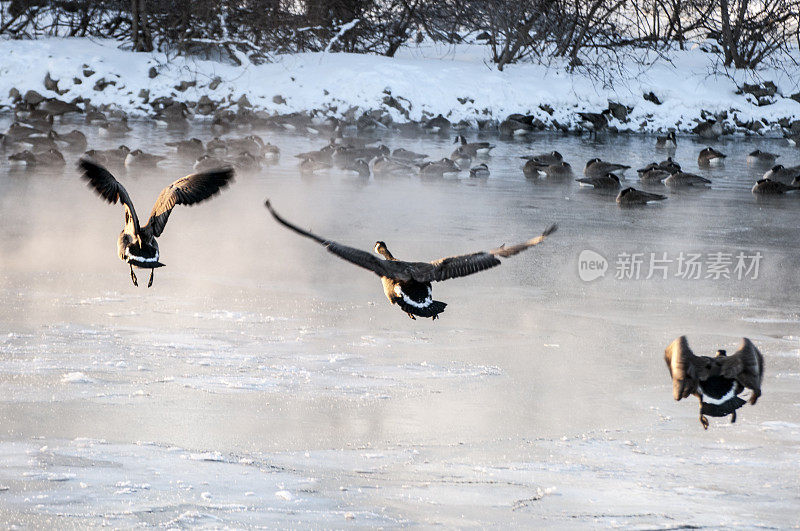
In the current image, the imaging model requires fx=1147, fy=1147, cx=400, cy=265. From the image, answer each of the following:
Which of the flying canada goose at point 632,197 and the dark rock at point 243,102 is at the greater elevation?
the dark rock at point 243,102

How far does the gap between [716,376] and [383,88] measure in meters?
22.8

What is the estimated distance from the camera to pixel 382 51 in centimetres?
3033

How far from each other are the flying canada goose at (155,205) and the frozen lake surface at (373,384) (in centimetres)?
176

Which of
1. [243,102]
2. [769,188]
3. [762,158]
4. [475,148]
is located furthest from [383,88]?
[769,188]

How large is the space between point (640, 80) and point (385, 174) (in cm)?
1281

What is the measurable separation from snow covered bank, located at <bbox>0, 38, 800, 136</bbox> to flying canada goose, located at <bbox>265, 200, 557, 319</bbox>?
2167 cm

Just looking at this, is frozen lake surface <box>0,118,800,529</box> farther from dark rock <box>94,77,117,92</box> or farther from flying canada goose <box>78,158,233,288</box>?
dark rock <box>94,77,117,92</box>

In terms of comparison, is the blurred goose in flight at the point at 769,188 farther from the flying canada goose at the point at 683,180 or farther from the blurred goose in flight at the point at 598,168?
the blurred goose in flight at the point at 598,168

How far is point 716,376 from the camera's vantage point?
15.5ft

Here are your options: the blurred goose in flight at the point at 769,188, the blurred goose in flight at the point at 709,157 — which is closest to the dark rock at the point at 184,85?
the blurred goose in flight at the point at 709,157

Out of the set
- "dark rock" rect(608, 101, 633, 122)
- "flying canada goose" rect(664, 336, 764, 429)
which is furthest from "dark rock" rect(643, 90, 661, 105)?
"flying canada goose" rect(664, 336, 764, 429)

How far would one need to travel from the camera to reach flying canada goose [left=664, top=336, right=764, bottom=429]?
4602mm

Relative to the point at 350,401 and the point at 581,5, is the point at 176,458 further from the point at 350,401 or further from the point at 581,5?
the point at 581,5

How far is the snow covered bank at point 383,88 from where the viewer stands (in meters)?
26.7
